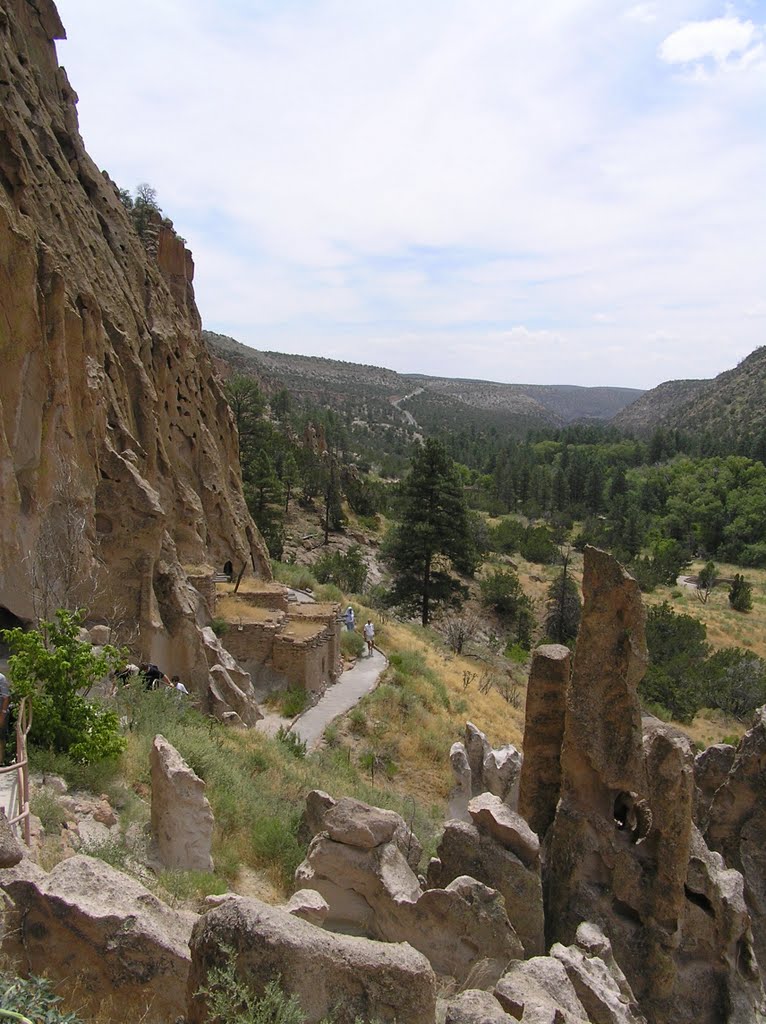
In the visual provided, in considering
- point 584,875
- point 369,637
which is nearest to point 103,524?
point 584,875

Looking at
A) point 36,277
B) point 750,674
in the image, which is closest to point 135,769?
point 36,277

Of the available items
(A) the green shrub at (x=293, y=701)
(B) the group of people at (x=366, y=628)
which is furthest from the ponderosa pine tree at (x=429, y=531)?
(A) the green shrub at (x=293, y=701)

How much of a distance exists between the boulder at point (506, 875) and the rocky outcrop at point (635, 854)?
0.58 m

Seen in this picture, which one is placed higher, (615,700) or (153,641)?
(615,700)

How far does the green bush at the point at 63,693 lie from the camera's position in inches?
316

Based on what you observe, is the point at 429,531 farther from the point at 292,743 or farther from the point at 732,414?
the point at 732,414

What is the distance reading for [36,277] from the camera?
1175 centimetres

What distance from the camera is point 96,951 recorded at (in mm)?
4402

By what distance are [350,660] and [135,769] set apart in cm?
1407

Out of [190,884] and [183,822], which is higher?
[183,822]

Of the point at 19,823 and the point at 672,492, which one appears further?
the point at 672,492

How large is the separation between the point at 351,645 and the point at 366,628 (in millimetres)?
1190

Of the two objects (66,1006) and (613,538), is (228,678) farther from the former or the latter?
(613,538)

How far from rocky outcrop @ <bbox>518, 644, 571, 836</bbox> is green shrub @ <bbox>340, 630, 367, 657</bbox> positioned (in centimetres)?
1416
